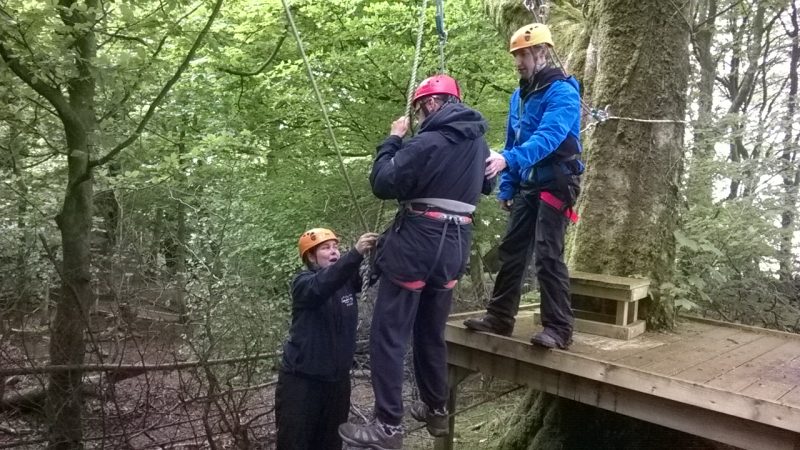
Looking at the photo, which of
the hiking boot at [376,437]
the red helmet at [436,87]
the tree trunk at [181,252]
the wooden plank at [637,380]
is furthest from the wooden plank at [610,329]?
the tree trunk at [181,252]

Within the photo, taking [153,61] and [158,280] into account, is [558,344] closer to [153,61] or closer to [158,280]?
[153,61]

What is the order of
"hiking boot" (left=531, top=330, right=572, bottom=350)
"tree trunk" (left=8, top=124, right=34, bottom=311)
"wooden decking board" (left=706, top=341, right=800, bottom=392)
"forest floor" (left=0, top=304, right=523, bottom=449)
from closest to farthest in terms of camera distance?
"wooden decking board" (left=706, top=341, right=800, bottom=392)
"hiking boot" (left=531, top=330, right=572, bottom=350)
"forest floor" (left=0, top=304, right=523, bottom=449)
"tree trunk" (left=8, top=124, right=34, bottom=311)

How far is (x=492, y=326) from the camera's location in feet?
12.4

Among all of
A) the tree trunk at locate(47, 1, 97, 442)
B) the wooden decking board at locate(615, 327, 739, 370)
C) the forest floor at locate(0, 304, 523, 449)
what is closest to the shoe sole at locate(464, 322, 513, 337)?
the wooden decking board at locate(615, 327, 739, 370)

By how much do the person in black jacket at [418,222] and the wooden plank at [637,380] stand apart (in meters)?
0.93

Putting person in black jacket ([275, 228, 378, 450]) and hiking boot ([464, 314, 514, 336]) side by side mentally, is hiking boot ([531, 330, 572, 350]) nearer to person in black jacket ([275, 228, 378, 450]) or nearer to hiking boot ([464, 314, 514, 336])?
hiking boot ([464, 314, 514, 336])

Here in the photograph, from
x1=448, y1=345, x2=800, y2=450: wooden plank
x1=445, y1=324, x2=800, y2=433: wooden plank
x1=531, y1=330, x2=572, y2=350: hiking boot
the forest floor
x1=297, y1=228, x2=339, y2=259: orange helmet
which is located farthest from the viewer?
the forest floor

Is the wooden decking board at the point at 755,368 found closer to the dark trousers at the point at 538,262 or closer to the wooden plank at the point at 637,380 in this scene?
the wooden plank at the point at 637,380

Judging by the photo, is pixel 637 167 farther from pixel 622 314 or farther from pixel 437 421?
pixel 437 421

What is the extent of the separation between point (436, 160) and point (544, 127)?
0.72 meters

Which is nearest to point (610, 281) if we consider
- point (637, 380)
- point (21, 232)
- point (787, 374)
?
point (637, 380)

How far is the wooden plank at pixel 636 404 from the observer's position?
2.73 metres

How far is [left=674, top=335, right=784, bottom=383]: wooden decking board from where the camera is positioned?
121 inches

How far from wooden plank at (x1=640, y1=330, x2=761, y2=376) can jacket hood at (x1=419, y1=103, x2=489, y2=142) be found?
5.58 feet
